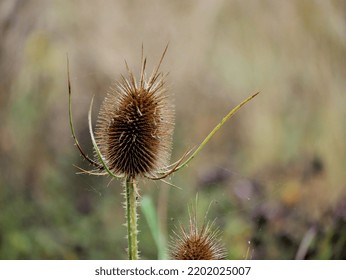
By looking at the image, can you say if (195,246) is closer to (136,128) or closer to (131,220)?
(131,220)

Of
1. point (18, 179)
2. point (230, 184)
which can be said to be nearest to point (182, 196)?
point (230, 184)

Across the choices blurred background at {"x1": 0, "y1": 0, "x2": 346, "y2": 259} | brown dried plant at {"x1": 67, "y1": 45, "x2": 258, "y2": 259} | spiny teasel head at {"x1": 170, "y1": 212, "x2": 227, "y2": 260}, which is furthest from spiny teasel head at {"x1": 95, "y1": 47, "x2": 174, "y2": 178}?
blurred background at {"x1": 0, "y1": 0, "x2": 346, "y2": 259}

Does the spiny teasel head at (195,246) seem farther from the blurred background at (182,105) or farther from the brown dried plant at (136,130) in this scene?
the blurred background at (182,105)

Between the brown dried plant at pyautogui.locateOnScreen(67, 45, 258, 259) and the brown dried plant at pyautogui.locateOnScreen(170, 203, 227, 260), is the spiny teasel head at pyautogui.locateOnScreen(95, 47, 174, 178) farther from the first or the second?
the brown dried plant at pyautogui.locateOnScreen(170, 203, 227, 260)

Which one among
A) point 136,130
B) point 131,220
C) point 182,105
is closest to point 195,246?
point 131,220

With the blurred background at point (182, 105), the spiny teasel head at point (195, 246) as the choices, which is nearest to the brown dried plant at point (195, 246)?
the spiny teasel head at point (195, 246)

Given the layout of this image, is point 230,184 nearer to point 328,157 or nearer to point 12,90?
point 328,157
